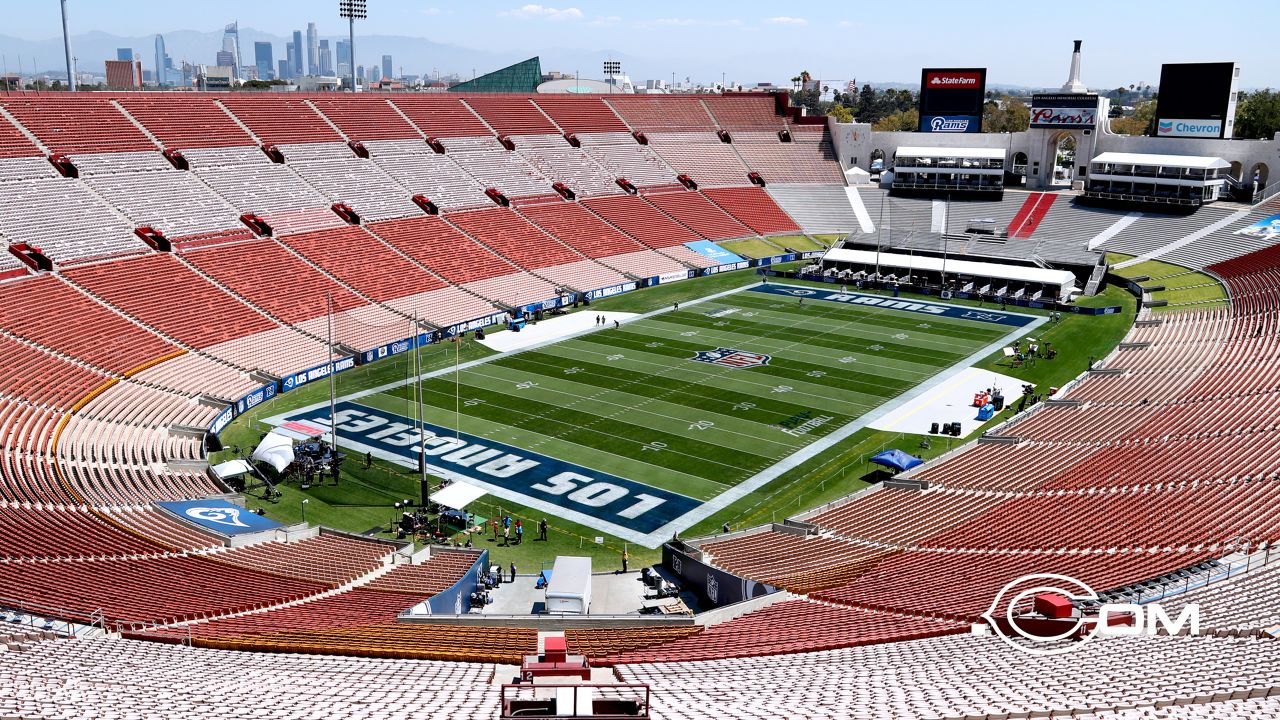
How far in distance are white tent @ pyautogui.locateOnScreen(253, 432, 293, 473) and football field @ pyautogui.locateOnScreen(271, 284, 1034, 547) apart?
10.5 ft

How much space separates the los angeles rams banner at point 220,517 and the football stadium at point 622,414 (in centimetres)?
18

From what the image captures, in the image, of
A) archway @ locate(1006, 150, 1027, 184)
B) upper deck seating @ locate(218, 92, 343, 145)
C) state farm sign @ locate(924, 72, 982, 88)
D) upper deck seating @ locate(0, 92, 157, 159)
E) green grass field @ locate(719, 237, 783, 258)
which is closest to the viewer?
upper deck seating @ locate(0, 92, 157, 159)

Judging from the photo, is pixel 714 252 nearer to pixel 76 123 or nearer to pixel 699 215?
pixel 699 215

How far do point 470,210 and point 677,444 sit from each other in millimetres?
35907

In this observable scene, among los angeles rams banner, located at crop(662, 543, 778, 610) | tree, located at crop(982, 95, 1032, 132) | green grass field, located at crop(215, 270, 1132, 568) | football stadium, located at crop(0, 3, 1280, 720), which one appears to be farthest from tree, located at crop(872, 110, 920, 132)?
los angeles rams banner, located at crop(662, 543, 778, 610)

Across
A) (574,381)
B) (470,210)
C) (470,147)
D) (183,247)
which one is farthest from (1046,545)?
(470,147)

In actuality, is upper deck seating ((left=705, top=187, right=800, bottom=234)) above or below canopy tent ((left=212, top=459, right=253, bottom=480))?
above

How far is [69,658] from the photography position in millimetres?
16078

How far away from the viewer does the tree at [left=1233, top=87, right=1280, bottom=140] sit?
10831 cm

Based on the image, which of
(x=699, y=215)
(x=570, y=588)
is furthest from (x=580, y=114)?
(x=570, y=588)

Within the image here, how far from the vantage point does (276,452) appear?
1324 inches

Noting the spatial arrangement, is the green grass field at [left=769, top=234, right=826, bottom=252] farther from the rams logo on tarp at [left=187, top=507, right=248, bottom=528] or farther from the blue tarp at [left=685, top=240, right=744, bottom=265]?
the rams logo on tarp at [left=187, top=507, right=248, bottom=528]

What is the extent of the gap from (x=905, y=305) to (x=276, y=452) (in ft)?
131

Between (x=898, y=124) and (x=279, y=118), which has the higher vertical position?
(x=898, y=124)
